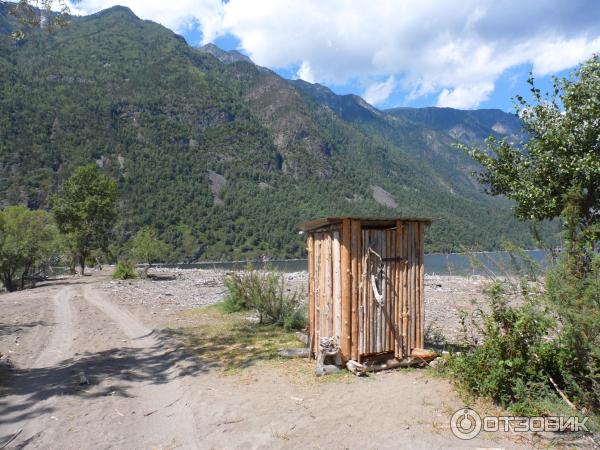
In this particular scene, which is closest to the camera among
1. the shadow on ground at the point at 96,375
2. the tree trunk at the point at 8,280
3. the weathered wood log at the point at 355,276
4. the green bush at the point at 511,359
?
the green bush at the point at 511,359

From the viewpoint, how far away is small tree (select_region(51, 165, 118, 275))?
113 feet

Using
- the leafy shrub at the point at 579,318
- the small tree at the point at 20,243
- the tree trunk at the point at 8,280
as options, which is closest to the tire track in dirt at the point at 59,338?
the leafy shrub at the point at 579,318

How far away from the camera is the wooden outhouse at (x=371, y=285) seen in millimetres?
7715

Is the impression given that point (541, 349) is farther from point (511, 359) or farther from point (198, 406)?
point (198, 406)

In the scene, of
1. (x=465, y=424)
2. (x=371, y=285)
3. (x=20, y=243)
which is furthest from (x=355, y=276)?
(x=20, y=243)

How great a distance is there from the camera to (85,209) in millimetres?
34531

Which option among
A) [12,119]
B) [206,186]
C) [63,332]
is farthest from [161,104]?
[63,332]

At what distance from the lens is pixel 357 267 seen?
25.5ft

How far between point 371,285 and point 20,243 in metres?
24.9

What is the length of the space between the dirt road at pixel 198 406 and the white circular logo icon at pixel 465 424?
120 millimetres

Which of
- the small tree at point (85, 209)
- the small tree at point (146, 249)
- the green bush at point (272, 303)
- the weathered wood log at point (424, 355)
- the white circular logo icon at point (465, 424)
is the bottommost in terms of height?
the white circular logo icon at point (465, 424)

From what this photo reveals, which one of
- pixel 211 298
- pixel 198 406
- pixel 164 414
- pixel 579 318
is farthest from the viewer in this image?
pixel 211 298

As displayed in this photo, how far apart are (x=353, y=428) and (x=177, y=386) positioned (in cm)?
338

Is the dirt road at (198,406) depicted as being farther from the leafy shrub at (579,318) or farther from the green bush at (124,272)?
the green bush at (124,272)
